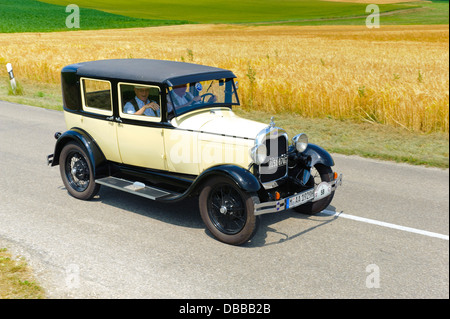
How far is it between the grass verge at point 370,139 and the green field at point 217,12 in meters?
51.7

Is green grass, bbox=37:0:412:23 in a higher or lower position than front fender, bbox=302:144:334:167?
higher

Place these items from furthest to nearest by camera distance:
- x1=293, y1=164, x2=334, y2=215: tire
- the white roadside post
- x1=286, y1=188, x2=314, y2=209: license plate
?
the white roadside post < x1=293, y1=164, x2=334, y2=215: tire < x1=286, y1=188, x2=314, y2=209: license plate

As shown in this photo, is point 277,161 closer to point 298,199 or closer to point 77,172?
point 298,199

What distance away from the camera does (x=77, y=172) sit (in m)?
7.49

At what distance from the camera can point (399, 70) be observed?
18562 millimetres

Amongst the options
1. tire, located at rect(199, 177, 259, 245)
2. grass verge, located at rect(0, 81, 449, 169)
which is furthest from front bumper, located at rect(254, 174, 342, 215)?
grass verge, located at rect(0, 81, 449, 169)

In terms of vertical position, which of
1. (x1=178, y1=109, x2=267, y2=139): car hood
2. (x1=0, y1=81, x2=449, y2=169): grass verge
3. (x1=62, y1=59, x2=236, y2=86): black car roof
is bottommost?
(x1=0, y1=81, x2=449, y2=169): grass verge

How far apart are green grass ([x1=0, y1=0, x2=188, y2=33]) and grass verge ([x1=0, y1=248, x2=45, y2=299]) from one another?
40151mm

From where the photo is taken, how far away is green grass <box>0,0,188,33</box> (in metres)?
49.6

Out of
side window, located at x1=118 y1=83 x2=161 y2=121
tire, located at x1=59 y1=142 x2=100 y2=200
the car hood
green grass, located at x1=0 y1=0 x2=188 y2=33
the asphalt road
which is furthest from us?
green grass, located at x1=0 y1=0 x2=188 y2=33

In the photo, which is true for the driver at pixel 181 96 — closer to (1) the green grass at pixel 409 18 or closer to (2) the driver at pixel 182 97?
(2) the driver at pixel 182 97

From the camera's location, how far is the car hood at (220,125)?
6.04 m

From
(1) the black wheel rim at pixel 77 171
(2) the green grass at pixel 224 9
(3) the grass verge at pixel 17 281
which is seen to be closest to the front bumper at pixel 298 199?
(3) the grass verge at pixel 17 281
